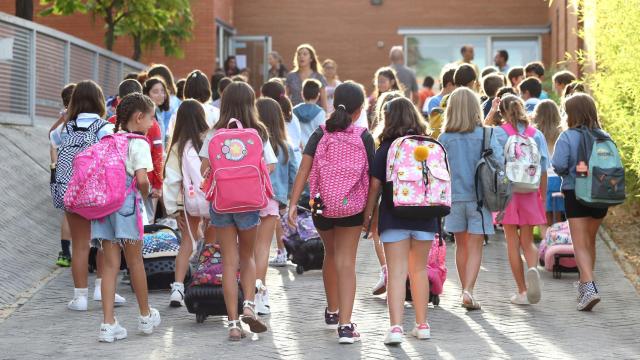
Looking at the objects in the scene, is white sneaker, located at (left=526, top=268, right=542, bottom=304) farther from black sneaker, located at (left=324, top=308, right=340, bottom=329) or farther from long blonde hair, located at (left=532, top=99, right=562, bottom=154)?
long blonde hair, located at (left=532, top=99, right=562, bottom=154)

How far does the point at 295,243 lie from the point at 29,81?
7148 millimetres

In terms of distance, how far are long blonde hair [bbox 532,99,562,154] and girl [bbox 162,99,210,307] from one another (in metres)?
4.20

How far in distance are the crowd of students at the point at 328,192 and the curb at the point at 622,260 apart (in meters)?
1.50

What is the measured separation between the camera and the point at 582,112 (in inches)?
422

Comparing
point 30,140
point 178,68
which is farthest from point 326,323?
point 178,68

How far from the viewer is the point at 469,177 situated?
10305 millimetres

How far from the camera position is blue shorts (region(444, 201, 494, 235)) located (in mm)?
10305

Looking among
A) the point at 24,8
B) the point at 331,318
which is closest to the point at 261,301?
the point at 331,318

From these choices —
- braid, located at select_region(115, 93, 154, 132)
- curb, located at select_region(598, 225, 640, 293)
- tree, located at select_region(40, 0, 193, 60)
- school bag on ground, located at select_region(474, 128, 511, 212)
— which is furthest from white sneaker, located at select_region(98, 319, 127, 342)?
tree, located at select_region(40, 0, 193, 60)

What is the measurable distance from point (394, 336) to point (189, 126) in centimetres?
270

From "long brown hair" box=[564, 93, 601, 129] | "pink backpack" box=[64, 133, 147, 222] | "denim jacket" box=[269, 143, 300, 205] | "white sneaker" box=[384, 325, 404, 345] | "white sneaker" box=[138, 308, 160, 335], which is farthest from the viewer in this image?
"denim jacket" box=[269, 143, 300, 205]

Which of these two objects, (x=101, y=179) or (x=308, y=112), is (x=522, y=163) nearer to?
(x=101, y=179)

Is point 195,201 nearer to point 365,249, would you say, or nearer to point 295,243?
point 295,243

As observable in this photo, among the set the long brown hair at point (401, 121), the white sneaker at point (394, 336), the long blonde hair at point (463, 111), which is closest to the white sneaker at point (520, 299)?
the long blonde hair at point (463, 111)
